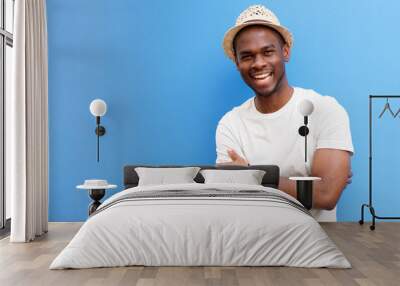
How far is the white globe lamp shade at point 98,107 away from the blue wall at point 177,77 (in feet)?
0.84

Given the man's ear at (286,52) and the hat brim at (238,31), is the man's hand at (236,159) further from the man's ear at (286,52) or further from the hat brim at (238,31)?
the man's ear at (286,52)

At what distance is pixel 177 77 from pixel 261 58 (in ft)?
3.40

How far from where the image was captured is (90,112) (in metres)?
6.54

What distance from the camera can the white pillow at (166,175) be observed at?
18.4 ft

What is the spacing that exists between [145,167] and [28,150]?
125cm

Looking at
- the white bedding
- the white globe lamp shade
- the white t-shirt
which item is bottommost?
the white bedding

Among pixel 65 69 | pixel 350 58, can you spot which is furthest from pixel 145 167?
pixel 350 58

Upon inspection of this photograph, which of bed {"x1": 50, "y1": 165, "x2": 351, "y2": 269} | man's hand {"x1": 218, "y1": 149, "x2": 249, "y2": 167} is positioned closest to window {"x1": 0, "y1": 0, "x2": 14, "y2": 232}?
bed {"x1": 50, "y1": 165, "x2": 351, "y2": 269}

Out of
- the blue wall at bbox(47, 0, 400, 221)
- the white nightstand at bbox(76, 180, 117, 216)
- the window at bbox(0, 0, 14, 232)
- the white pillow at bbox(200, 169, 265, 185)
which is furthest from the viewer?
the blue wall at bbox(47, 0, 400, 221)

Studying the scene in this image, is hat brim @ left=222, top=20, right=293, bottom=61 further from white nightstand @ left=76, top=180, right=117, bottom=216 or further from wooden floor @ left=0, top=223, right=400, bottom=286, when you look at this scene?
wooden floor @ left=0, top=223, right=400, bottom=286

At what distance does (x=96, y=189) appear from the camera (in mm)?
5949

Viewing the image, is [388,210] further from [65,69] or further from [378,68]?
[65,69]

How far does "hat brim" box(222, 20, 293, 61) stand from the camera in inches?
235

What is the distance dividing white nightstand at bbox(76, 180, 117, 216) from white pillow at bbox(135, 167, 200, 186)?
403 millimetres
